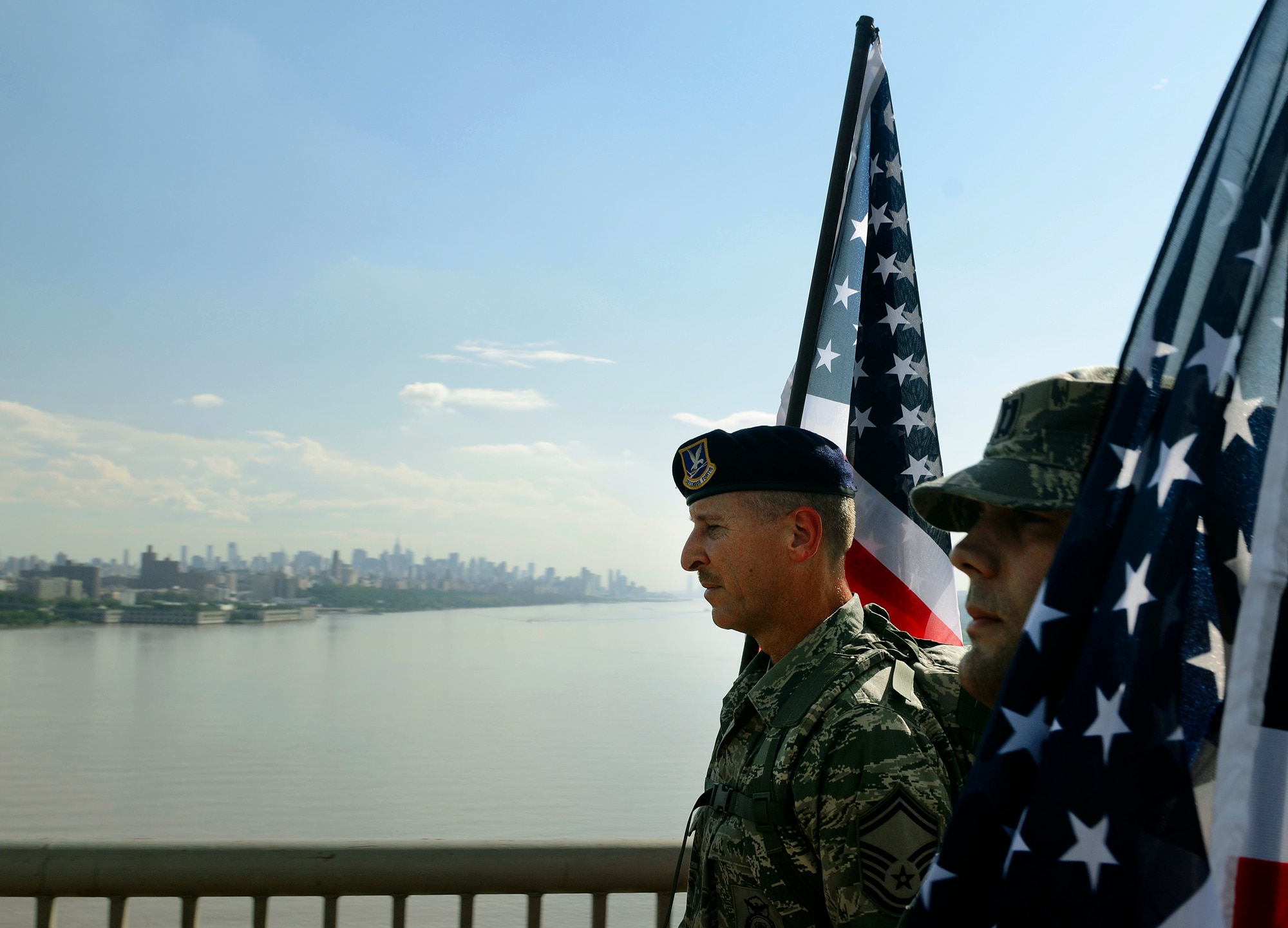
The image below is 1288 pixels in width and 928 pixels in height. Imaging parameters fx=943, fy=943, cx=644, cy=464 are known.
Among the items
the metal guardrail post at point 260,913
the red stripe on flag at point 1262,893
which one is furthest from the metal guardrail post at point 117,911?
the red stripe on flag at point 1262,893

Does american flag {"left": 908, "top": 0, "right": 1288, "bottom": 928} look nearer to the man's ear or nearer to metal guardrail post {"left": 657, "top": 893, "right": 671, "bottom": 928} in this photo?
the man's ear

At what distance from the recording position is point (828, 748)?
150cm

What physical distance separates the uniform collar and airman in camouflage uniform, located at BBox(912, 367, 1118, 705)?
0.64 metres

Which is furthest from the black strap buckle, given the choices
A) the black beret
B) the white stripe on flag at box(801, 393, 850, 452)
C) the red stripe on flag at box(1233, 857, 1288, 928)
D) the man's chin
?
the white stripe on flag at box(801, 393, 850, 452)

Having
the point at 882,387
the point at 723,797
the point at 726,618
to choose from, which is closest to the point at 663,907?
the point at 723,797

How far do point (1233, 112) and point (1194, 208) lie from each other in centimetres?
8

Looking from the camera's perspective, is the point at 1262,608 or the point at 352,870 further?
the point at 352,870

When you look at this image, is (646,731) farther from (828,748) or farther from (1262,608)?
(1262,608)

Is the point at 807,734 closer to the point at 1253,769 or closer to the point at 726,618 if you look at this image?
the point at 726,618

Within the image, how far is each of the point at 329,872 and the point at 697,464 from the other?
1.25 metres

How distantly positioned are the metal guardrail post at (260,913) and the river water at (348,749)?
134 mm

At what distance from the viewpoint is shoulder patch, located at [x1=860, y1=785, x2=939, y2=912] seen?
135cm

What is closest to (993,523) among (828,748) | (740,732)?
(828,748)

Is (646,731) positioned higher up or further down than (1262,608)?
further down
